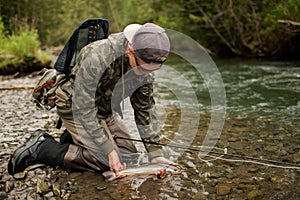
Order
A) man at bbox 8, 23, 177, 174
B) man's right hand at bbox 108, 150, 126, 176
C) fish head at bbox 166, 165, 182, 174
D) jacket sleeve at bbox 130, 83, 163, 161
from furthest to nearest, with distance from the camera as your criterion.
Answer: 1. jacket sleeve at bbox 130, 83, 163, 161
2. fish head at bbox 166, 165, 182, 174
3. man's right hand at bbox 108, 150, 126, 176
4. man at bbox 8, 23, 177, 174

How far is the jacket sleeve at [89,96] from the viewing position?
2.65 metres

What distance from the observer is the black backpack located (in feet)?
9.45

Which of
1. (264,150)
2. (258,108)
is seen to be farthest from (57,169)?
(258,108)

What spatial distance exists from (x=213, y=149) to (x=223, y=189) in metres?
0.98

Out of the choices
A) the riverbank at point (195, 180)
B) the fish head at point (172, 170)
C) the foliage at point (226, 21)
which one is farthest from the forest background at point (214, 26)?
the fish head at point (172, 170)

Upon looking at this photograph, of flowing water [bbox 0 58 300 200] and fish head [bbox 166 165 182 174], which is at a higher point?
fish head [bbox 166 165 182 174]

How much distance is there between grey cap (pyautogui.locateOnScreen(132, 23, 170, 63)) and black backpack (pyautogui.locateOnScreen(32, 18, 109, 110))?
22.7 inches

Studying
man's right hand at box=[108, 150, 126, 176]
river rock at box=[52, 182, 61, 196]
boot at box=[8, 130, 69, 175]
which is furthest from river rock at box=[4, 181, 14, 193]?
man's right hand at box=[108, 150, 126, 176]

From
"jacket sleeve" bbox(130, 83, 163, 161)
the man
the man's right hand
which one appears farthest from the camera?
"jacket sleeve" bbox(130, 83, 163, 161)

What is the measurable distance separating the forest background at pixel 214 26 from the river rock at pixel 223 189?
24.7 ft

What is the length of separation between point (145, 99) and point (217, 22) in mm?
12973

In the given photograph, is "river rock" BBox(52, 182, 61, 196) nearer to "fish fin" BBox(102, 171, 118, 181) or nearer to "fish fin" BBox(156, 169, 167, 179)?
"fish fin" BBox(102, 171, 118, 181)

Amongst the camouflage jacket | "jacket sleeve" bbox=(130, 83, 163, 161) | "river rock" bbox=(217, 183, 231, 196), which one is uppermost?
the camouflage jacket

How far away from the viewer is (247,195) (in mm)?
2590
